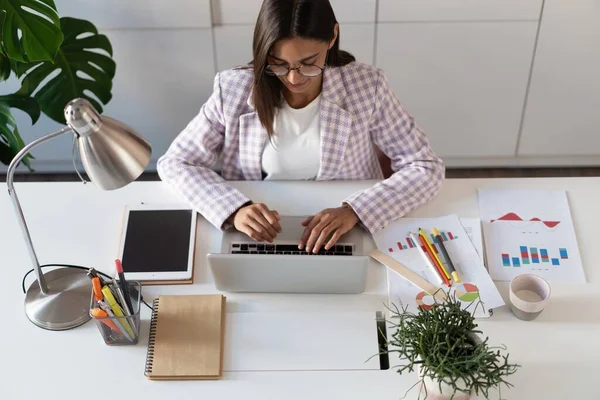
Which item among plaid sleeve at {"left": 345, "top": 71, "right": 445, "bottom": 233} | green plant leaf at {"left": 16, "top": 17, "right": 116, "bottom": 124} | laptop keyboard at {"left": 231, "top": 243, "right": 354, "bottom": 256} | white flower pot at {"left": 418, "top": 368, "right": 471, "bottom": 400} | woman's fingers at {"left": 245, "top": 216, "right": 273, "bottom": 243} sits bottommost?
white flower pot at {"left": 418, "top": 368, "right": 471, "bottom": 400}

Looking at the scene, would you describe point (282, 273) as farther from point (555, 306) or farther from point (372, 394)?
point (555, 306)

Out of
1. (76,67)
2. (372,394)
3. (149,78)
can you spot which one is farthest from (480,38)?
(372,394)

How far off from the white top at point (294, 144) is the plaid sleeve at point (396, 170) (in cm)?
15

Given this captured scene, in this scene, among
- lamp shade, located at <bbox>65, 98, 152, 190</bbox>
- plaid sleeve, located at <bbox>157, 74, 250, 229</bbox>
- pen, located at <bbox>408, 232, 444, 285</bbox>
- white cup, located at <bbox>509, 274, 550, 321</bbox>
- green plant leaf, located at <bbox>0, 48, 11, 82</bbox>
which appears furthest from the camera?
green plant leaf, located at <bbox>0, 48, 11, 82</bbox>

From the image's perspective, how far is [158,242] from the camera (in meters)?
1.56

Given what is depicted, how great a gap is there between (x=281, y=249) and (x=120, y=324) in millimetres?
361

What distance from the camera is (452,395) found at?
1.21 meters

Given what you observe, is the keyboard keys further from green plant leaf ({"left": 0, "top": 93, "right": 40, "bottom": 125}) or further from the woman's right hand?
green plant leaf ({"left": 0, "top": 93, "right": 40, "bottom": 125})

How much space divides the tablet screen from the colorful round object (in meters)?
0.57

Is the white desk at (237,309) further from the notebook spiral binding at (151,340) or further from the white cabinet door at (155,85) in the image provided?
the white cabinet door at (155,85)

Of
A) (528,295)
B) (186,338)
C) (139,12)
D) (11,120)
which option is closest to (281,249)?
(186,338)

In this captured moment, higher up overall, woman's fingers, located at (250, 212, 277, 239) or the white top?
the white top

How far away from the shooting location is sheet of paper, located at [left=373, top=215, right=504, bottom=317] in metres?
1.45

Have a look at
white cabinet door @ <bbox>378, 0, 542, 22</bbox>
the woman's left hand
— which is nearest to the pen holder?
the woman's left hand
